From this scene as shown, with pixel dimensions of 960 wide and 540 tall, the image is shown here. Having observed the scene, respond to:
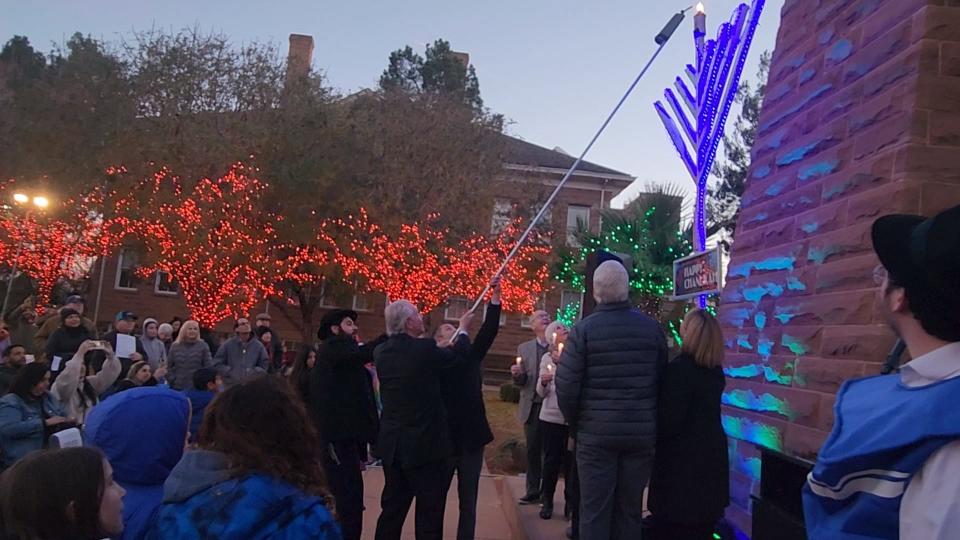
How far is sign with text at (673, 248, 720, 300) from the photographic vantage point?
5258mm

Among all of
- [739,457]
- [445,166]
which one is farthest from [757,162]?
[445,166]

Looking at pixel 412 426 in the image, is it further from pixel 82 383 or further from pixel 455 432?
pixel 82 383

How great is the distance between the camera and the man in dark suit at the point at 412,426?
450cm

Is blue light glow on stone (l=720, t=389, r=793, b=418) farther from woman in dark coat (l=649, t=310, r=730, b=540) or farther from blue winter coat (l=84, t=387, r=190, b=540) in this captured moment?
blue winter coat (l=84, t=387, r=190, b=540)

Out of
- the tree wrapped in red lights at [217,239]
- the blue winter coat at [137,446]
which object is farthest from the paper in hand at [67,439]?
the tree wrapped in red lights at [217,239]

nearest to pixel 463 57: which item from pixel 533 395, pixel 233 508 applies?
pixel 533 395

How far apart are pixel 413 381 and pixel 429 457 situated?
0.47 m

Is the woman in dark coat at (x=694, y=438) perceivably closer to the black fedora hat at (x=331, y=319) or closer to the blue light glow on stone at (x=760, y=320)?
the blue light glow on stone at (x=760, y=320)

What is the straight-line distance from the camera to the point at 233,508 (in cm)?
194

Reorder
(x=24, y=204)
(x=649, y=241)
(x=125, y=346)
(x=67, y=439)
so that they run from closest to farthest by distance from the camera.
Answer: (x=67, y=439), (x=125, y=346), (x=649, y=241), (x=24, y=204)

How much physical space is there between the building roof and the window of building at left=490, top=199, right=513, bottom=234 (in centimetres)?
292

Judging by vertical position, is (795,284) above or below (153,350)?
above

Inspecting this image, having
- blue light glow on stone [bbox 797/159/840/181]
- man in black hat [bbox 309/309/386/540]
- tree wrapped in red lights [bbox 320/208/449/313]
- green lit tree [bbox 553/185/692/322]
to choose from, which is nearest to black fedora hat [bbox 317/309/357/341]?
man in black hat [bbox 309/309/386/540]

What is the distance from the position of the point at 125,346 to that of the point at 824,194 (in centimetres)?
771
